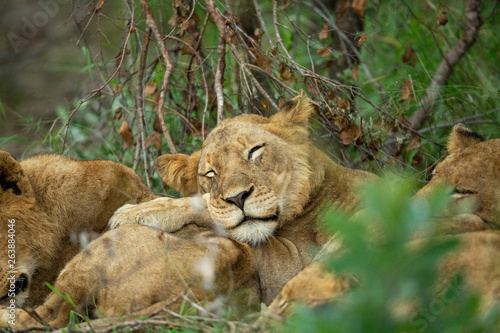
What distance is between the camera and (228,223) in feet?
10.1

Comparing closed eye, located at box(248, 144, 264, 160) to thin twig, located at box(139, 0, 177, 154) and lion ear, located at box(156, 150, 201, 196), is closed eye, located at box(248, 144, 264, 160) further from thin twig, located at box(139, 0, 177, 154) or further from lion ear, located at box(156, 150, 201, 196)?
thin twig, located at box(139, 0, 177, 154)

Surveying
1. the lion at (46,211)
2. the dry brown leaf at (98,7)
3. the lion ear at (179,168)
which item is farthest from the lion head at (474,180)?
the dry brown leaf at (98,7)

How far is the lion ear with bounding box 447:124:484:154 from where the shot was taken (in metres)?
3.16

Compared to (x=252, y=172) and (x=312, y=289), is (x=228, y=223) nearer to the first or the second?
(x=252, y=172)

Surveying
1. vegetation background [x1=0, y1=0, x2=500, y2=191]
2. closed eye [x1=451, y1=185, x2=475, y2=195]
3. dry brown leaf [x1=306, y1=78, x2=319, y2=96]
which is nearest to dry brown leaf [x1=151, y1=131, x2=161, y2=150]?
vegetation background [x1=0, y1=0, x2=500, y2=191]

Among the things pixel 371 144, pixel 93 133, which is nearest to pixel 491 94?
pixel 371 144

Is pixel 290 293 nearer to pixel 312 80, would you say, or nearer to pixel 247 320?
pixel 247 320

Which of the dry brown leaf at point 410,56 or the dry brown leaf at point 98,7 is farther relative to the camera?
the dry brown leaf at point 410,56

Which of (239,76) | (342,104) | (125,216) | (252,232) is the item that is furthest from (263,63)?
(125,216)

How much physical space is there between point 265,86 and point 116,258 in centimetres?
256

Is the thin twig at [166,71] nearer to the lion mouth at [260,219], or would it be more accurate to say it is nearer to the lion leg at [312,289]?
the lion mouth at [260,219]

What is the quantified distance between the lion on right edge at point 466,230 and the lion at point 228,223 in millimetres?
412

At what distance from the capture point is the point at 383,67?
22.0ft

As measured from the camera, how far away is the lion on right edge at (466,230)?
1.96 m
